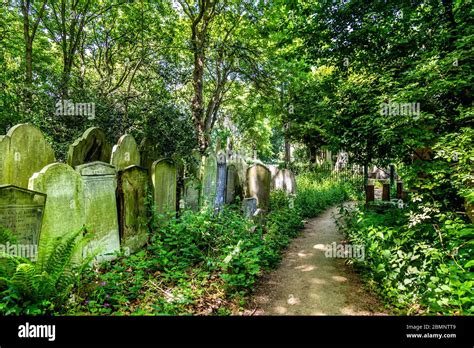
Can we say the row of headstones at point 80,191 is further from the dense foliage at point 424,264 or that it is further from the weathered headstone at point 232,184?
the dense foliage at point 424,264

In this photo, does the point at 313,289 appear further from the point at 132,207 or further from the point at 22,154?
the point at 22,154

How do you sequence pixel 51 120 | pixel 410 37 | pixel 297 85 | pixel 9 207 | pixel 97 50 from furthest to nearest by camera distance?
pixel 97 50 → pixel 297 85 → pixel 51 120 → pixel 410 37 → pixel 9 207

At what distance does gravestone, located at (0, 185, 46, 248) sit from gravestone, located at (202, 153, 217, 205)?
12.1 feet

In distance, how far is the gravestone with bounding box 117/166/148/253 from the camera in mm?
5047

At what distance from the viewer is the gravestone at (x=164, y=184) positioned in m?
5.72

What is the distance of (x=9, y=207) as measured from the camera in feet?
11.2

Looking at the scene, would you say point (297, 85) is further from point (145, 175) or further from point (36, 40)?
point (36, 40)

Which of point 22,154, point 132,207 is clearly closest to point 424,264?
point 132,207

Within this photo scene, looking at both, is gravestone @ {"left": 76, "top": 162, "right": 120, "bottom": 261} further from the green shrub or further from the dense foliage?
the dense foliage

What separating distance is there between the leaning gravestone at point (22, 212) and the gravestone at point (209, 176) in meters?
3.69

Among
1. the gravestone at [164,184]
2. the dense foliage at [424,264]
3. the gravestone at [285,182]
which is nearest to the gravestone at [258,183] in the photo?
the gravestone at [164,184]

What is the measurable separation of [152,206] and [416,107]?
4816mm

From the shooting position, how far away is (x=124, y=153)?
5.57m
